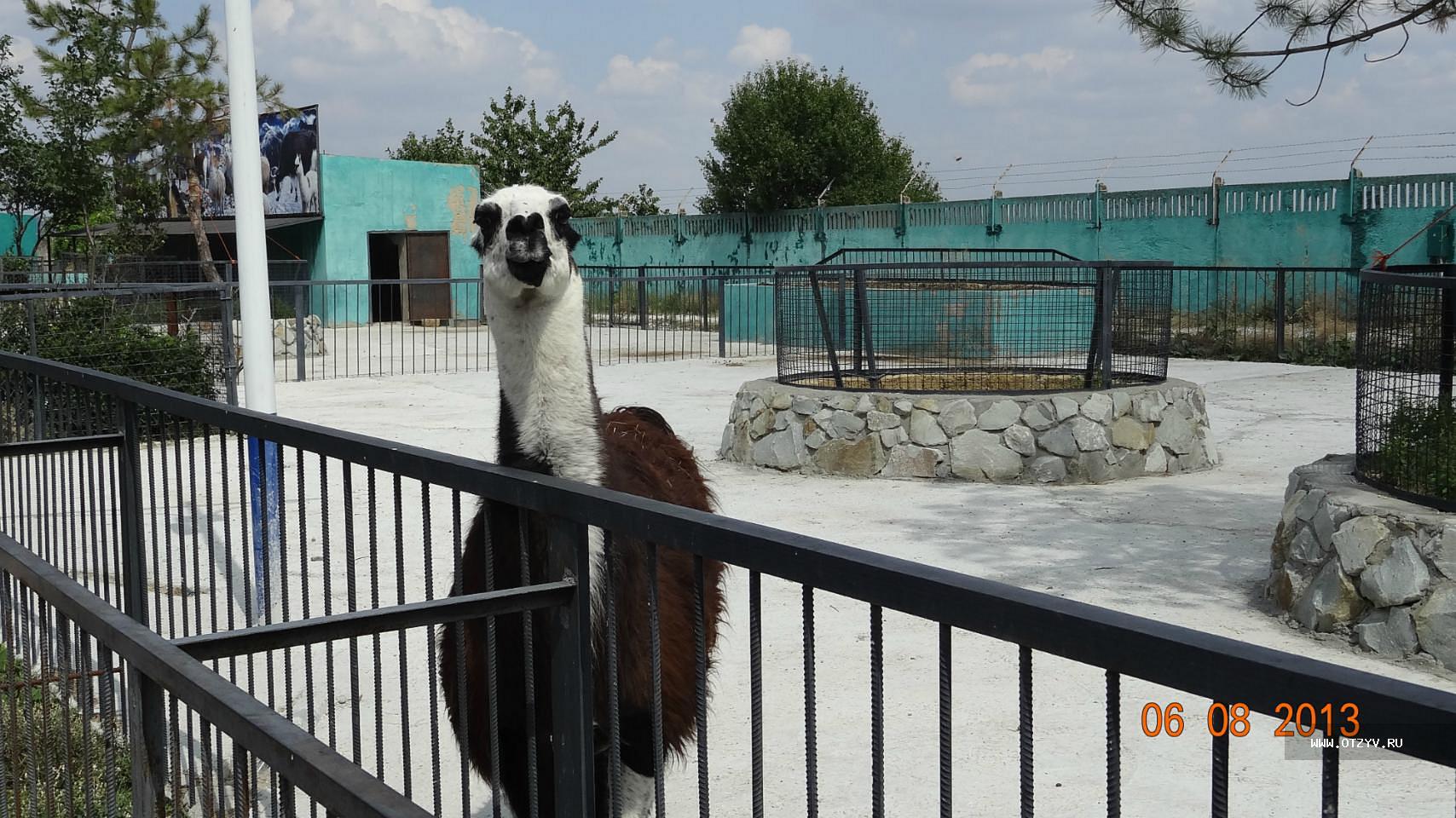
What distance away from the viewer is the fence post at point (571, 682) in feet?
7.75

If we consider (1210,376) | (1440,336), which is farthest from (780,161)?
(1440,336)

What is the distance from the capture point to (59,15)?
33156 millimetres

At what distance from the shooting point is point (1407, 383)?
6477mm

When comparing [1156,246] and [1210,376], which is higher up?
[1156,246]

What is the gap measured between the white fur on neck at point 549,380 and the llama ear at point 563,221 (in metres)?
0.11

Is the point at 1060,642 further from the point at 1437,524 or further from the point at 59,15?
the point at 59,15

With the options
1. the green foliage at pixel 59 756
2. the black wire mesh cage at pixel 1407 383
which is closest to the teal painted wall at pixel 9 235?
the green foliage at pixel 59 756

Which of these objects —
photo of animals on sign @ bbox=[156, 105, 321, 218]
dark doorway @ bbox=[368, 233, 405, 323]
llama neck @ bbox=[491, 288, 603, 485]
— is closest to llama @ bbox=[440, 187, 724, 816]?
llama neck @ bbox=[491, 288, 603, 485]

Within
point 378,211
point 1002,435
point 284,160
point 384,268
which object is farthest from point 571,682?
point 384,268

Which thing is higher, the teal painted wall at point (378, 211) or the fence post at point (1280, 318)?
the teal painted wall at point (378, 211)

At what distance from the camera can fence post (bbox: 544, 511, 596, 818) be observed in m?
2.36

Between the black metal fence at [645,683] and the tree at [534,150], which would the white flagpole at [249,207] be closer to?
the black metal fence at [645,683]

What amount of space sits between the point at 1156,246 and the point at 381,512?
17843mm

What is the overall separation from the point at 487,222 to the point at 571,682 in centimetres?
127
